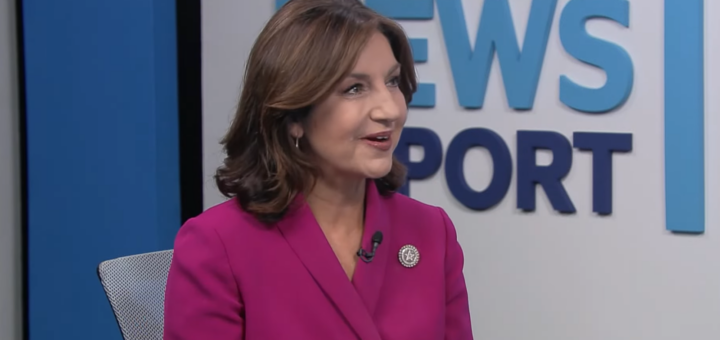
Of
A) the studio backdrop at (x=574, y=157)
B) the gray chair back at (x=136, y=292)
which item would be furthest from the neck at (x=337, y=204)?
the studio backdrop at (x=574, y=157)

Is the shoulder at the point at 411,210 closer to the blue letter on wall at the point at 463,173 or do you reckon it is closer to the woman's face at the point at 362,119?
the woman's face at the point at 362,119

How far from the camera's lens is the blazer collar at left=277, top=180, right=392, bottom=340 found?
1.53 m

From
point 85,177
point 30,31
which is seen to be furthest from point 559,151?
point 30,31

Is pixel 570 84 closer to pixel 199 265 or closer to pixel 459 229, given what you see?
pixel 459 229

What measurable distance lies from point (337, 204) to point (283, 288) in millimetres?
195

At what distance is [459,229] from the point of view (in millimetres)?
2873

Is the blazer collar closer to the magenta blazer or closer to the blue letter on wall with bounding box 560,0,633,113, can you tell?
the magenta blazer

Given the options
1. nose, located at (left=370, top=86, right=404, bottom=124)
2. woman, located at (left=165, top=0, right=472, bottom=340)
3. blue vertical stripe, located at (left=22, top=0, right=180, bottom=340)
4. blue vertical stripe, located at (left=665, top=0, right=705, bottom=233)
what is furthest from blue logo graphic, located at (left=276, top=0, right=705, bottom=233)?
nose, located at (left=370, top=86, right=404, bottom=124)

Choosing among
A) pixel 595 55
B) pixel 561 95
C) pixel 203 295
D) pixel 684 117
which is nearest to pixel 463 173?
pixel 561 95

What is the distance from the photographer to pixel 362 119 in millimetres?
1522

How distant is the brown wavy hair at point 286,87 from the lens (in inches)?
58.9

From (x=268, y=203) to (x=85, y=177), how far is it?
1.70 meters

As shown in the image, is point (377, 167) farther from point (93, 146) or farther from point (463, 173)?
point (93, 146)

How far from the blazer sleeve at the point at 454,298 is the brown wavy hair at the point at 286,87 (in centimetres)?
31
